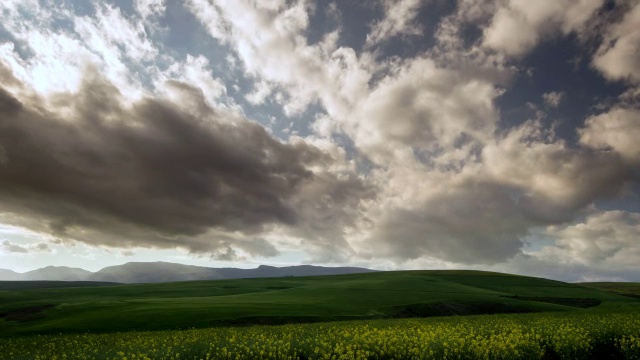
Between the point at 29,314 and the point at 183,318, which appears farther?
the point at 29,314

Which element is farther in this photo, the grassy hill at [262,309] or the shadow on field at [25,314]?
the shadow on field at [25,314]

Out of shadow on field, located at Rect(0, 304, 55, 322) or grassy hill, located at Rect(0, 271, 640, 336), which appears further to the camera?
shadow on field, located at Rect(0, 304, 55, 322)

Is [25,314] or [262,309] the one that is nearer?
[262,309]

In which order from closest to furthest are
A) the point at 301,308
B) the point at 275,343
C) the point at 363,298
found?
the point at 275,343 < the point at 301,308 < the point at 363,298

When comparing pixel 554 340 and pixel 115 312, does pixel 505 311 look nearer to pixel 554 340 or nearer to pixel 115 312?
pixel 554 340

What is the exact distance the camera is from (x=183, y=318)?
187 ft

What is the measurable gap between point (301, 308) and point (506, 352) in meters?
50.7

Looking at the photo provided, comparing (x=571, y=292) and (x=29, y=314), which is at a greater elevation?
(x=571, y=292)

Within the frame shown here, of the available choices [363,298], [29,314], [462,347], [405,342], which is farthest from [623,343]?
[29,314]

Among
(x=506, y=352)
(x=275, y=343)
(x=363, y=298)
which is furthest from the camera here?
(x=363, y=298)

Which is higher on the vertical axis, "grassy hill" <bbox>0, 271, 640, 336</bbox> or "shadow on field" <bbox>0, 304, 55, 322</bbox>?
"grassy hill" <bbox>0, 271, 640, 336</bbox>

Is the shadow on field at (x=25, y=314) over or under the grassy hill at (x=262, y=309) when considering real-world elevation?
under

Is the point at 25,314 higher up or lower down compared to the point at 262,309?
lower down

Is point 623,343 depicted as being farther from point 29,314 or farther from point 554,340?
point 29,314
